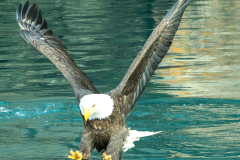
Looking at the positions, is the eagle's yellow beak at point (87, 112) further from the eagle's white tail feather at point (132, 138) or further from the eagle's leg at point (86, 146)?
the eagle's white tail feather at point (132, 138)

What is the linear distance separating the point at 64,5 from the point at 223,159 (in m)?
16.0

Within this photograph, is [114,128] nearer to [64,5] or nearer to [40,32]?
[40,32]

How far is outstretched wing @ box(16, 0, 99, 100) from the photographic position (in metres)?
5.94

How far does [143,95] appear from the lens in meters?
7.76

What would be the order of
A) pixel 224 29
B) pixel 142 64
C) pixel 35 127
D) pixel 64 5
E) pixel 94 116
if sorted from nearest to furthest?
pixel 94 116 < pixel 142 64 < pixel 35 127 < pixel 224 29 < pixel 64 5

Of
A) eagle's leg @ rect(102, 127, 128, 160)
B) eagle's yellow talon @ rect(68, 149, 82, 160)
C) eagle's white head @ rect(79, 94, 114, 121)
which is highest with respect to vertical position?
eagle's white head @ rect(79, 94, 114, 121)

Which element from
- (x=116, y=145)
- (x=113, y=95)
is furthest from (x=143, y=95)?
(x=116, y=145)

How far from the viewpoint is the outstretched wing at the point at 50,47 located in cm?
594

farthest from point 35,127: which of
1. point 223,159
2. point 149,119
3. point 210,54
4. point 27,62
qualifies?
point 210,54

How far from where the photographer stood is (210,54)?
10.6 m

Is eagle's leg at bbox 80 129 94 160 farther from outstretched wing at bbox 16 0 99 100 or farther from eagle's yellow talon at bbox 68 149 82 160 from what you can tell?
outstretched wing at bbox 16 0 99 100

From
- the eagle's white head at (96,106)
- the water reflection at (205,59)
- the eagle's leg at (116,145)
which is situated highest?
the eagle's white head at (96,106)

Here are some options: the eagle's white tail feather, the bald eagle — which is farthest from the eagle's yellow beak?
the eagle's white tail feather

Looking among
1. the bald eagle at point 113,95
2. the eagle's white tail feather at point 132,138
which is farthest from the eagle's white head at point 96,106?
the eagle's white tail feather at point 132,138
